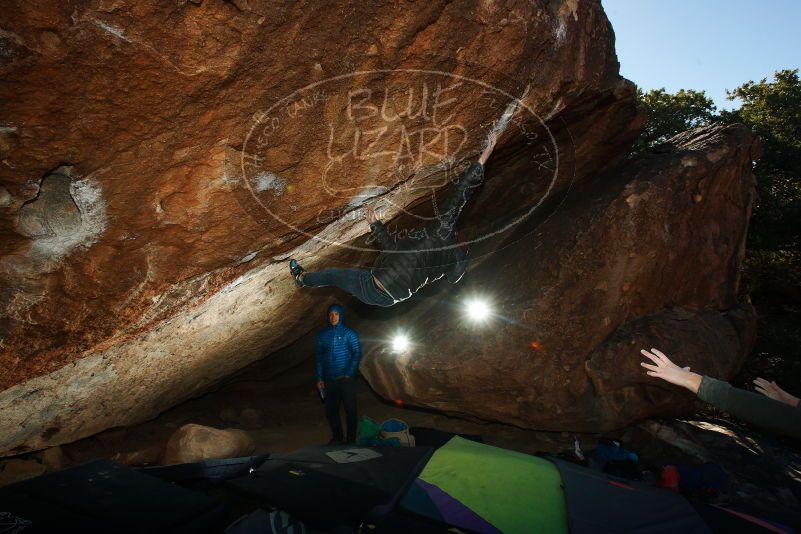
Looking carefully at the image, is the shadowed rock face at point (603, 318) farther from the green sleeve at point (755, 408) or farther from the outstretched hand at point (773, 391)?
the green sleeve at point (755, 408)

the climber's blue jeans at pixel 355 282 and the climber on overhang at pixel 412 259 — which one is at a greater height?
the climber on overhang at pixel 412 259

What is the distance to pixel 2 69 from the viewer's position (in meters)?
2.15

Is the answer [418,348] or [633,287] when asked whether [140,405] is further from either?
[633,287]

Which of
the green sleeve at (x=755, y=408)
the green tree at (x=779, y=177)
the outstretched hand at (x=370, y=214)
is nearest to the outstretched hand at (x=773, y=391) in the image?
the green sleeve at (x=755, y=408)

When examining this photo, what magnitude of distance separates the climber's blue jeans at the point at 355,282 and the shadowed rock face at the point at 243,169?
36 centimetres

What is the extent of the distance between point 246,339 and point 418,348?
2.46 metres

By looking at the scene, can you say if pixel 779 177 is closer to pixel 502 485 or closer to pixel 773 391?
pixel 773 391

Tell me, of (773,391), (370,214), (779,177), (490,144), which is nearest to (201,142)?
(370,214)

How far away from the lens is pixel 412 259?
4.19 metres

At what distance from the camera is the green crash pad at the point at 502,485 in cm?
273

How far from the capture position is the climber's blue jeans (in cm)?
455

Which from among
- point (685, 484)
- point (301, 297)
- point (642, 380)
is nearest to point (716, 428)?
point (642, 380)

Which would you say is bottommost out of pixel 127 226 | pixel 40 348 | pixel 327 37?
pixel 40 348
